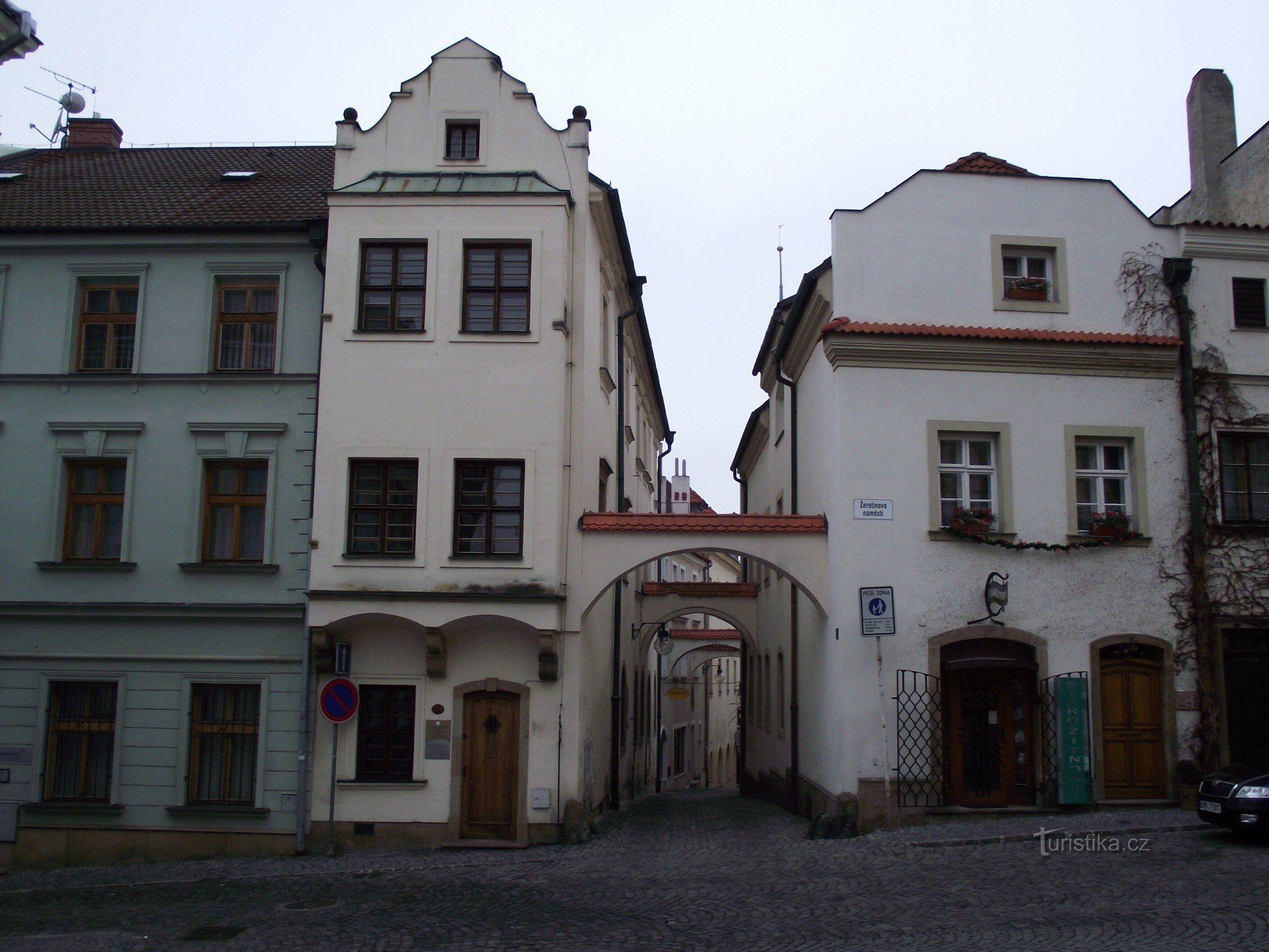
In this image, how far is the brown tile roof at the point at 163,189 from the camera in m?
18.7

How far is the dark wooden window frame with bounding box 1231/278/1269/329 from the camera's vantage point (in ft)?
59.3

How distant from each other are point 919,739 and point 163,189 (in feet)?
52.0

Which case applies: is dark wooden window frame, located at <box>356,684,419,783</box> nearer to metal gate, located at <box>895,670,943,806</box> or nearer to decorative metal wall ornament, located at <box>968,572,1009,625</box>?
metal gate, located at <box>895,670,943,806</box>

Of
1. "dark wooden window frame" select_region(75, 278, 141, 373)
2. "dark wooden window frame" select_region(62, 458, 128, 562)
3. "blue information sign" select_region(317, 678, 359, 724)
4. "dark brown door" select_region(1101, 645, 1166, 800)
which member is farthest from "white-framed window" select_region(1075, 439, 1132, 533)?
→ "dark wooden window frame" select_region(75, 278, 141, 373)

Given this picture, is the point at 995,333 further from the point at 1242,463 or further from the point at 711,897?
the point at 711,897

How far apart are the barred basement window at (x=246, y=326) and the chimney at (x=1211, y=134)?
19.8m

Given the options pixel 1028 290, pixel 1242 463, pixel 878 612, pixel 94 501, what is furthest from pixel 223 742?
pixel 1242 463

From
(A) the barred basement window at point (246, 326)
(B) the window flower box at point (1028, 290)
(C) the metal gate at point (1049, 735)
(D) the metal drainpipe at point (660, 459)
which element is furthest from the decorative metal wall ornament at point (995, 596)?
(D) the metal drainpipe at point (660, 459)

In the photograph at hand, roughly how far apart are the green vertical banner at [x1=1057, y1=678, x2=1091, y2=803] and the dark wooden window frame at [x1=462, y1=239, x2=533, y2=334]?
9.58 m

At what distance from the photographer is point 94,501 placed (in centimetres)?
1820

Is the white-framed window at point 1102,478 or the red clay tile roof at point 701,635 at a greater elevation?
the white-framed window at point 1102,478

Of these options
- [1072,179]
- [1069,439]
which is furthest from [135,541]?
[1072,179]

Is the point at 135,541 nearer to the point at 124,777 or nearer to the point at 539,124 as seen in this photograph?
the point at 124,777

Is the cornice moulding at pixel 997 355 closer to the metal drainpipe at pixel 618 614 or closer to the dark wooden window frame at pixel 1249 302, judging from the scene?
the dark wooden window frame at pixel 1249 302
